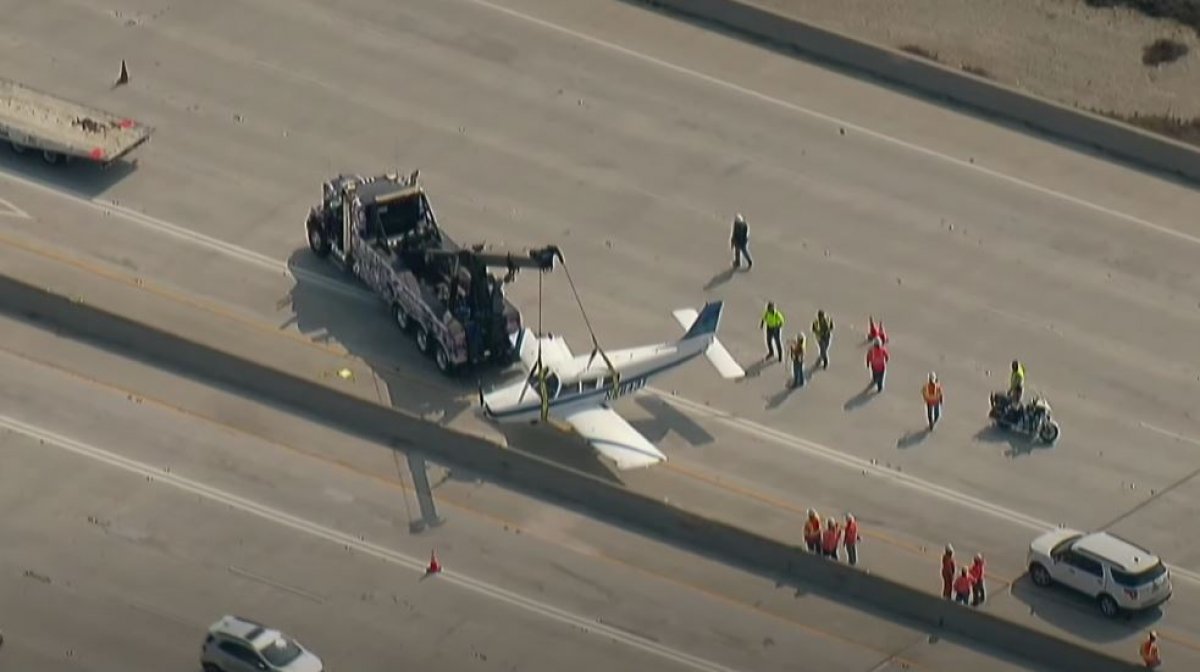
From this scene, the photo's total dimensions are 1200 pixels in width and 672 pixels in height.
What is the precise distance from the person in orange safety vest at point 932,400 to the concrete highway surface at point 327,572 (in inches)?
268

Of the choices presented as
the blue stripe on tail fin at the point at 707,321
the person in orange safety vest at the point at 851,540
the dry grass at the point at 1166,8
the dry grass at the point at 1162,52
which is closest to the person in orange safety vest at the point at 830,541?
the person in orange safety vest at the point at 851,540

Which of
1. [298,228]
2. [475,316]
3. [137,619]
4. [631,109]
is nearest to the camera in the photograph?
[137,619]

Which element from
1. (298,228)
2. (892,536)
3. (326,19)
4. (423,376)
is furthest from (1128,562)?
(326,19)

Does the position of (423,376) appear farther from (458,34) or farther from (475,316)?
(458,34)

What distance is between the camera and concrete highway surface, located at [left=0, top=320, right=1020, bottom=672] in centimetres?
7025

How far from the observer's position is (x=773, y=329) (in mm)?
78875

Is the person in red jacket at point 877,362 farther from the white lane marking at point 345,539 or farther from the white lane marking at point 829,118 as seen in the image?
the white lane marking at point 345,539

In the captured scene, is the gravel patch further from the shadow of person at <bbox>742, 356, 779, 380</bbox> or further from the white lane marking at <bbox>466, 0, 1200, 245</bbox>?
the shadow of person at <bbox>742, 356, 779, 380</bbox>

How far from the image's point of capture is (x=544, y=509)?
74312mm

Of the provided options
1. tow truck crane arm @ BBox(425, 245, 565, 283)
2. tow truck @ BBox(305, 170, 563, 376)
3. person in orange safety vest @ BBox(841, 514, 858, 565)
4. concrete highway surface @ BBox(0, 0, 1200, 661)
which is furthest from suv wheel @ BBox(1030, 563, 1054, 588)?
tow truck @ BBox(305, 170, 563, 376)

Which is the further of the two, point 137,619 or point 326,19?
point 326,19

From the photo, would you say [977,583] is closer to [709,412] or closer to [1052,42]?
[709,412]

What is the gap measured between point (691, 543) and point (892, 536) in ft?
13.9

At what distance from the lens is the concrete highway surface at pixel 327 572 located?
7025 centimetres
